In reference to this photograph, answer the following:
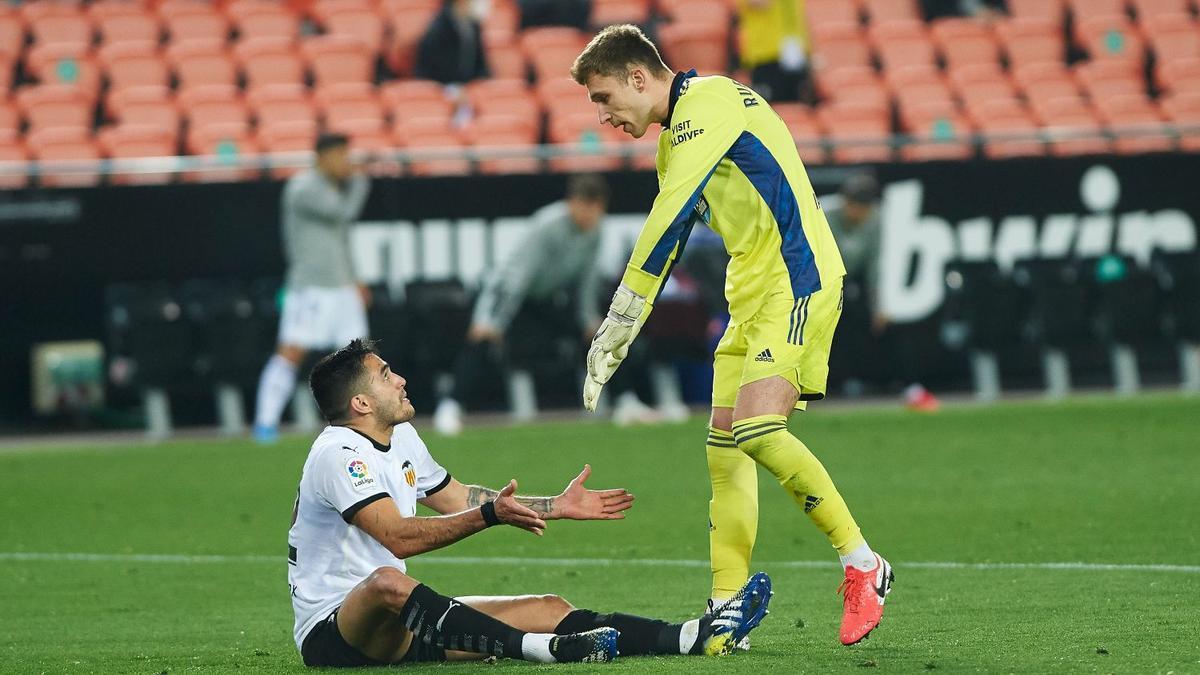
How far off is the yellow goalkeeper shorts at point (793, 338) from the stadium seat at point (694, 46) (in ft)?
41.6

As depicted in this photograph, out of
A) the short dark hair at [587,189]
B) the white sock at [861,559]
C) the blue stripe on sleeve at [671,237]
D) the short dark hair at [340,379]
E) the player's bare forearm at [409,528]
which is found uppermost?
the blue stripe on sleeve at [671,237]

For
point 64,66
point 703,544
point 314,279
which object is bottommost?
point 703,544

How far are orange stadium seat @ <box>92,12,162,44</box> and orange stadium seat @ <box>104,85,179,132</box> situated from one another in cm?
139

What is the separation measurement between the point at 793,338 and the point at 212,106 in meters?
12.7

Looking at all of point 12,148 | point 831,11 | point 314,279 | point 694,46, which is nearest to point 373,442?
point 314,279

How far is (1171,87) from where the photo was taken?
19.4 meters

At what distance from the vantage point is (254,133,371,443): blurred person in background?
583 inches

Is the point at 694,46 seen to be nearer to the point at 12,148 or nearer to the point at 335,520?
the point at 12,148

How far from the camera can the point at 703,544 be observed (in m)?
9.52

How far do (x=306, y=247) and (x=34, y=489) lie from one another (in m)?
3.21

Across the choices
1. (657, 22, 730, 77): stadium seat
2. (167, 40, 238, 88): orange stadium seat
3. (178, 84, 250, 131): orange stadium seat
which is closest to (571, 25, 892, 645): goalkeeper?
(178, 84, 250, 131): orange stadium seat

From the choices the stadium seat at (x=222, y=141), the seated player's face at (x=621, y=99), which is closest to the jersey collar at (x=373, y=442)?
the seated player's face at (x=621, y=99)

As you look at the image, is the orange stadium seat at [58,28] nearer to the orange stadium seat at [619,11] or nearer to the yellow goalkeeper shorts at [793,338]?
the orange stadium seat at [619,11]

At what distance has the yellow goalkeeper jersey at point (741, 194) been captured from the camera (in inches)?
243
